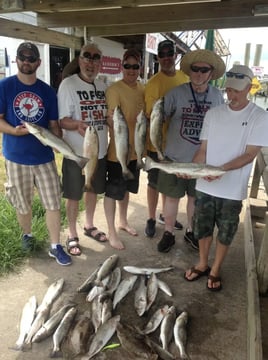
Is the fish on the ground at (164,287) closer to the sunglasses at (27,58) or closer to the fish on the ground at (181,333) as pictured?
the fish on the ground at (181,333)

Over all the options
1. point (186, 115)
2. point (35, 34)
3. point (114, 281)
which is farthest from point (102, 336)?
point (35, 34)

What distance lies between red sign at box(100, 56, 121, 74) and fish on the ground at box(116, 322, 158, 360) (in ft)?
27.8

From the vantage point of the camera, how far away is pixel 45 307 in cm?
287

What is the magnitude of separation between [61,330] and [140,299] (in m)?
0.74

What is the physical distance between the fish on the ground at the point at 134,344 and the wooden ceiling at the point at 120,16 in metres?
2.73

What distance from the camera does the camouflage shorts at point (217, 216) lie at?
9.76 ft

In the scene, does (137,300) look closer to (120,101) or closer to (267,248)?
(267,248)

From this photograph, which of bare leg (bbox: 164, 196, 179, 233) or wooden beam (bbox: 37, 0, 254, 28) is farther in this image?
bare leg (bbox: 164, 196, 179, 233)

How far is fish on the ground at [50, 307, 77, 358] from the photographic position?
8.11ft

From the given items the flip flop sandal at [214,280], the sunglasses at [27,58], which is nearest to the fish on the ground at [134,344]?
the flip flop sandal at [214,280]

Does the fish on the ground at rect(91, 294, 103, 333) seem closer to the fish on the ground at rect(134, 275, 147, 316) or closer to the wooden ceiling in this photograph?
the fish on the ground at rect(134, 275, 147, 316)

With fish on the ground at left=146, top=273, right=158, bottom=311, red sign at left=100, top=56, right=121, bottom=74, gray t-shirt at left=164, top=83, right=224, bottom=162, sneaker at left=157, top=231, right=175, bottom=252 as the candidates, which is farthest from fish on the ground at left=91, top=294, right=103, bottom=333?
red sign at left=100, top=56, right=121, bottom=74

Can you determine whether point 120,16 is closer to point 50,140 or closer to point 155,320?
point 50,140

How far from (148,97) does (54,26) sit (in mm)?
1649
